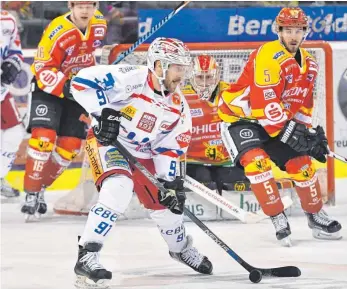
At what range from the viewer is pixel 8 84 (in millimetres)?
6793

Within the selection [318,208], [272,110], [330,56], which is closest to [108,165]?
[272,110]

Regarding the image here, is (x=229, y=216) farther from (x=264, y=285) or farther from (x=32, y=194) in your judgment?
(x=264, y=285)

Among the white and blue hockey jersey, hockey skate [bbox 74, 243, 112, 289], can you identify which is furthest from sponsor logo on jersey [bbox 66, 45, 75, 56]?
hockey skate [bbox 74, 243, 112, 289]

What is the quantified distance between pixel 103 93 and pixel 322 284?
3.71 feet

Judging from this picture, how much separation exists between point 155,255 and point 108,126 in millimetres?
983

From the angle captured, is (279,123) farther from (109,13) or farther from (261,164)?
(109,13)

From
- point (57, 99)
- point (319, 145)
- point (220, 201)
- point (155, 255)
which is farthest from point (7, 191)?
point (319, 145)

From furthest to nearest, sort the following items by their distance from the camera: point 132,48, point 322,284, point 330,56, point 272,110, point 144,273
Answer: point 330,56 → point 132,48 → point 272,110 → point 144,273 → point 322,284

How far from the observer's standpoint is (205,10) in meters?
7.16

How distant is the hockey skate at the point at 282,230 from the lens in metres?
5.58

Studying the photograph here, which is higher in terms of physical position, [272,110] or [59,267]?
[272,110]

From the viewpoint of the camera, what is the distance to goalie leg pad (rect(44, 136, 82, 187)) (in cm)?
652

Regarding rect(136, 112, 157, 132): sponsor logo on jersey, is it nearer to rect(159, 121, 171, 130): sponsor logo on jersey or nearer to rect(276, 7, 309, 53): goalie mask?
rect(159, 121, 171, 130): sponsor logo on jersey

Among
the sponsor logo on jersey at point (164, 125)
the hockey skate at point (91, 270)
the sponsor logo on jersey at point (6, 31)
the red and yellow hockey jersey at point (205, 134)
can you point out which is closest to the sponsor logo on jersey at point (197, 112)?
the red and yellow hockey jersey at point (205, 134)
